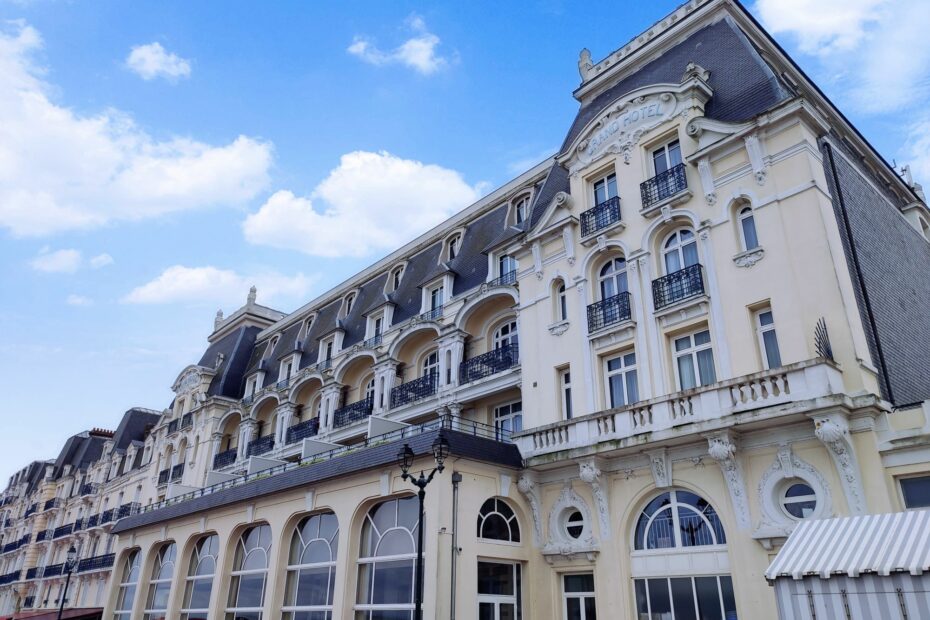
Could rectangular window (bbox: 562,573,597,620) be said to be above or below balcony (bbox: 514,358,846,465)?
below

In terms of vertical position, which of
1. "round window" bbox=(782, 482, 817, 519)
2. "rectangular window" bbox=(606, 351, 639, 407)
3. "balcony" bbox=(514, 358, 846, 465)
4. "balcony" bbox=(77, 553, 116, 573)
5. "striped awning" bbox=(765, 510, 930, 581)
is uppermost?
"rectangular window" bbox=(606, 351, 639, 407)

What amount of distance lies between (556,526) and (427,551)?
3.40 metres

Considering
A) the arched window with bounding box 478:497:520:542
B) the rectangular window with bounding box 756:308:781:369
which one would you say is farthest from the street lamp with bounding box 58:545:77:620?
the rectangular window with bounding box 756:308:781:369

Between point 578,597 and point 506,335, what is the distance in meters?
8.71

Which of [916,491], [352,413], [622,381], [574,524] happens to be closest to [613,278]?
[622,381]

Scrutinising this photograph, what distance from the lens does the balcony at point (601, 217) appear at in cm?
1806

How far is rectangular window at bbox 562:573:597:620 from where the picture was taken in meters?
15.3

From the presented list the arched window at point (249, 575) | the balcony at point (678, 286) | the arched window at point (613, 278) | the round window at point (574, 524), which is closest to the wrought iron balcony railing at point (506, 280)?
the arched window at point (613, 278)

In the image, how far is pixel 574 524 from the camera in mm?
16297

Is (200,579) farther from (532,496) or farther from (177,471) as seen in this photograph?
(532,496)

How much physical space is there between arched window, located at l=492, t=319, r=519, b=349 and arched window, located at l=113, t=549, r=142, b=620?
16.9 metres

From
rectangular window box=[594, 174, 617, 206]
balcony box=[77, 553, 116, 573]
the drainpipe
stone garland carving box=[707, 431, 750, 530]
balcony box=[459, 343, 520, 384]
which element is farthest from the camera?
balcony box=[77, 553, 116, 573]

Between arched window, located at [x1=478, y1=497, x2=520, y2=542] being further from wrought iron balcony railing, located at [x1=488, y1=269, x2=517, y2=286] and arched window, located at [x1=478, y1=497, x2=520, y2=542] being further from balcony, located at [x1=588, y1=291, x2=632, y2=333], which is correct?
wrought iron balcony railing, located at [x1=488, y1=269, x2=517, y2=286]

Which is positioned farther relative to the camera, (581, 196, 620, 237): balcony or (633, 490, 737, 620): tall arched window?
(581, 196, 620, 237): balcony
